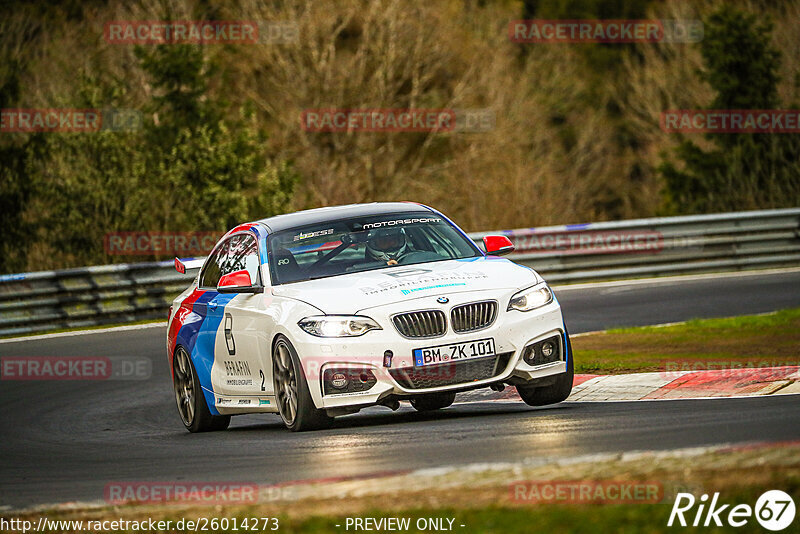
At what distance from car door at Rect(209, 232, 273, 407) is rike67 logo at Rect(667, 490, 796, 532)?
4876 millimetres

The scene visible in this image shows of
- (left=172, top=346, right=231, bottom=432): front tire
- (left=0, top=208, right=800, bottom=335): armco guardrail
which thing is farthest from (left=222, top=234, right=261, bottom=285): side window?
(left=0, top=208, right=800, bottom=335): armco guardrail

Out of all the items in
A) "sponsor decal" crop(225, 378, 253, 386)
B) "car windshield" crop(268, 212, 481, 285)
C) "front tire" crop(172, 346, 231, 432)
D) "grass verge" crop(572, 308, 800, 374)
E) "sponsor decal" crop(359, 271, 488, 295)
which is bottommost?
"grass verge" crop(572, 308, 800, 374)

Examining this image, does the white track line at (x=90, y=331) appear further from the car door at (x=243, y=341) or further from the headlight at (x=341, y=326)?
the headlight at (x=341, y=326)

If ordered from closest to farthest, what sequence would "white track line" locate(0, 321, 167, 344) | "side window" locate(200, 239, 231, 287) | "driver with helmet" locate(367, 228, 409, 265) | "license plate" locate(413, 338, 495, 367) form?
"license plate" locate(413, 338, 495, 367)
"driver with helmet" locate(367, 228, 409, 265)
"side window" locate(200, 239, 231, 287)
"white track line" locate(0, 321, 167, 344)

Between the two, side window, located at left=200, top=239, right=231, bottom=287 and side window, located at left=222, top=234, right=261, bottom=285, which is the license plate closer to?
side window, located at left=222, top=234, right=261, bottom=285

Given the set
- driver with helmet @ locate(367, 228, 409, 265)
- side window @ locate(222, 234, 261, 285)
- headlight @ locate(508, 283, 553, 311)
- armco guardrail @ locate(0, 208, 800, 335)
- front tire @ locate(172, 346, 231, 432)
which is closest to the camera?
headlight @ locate(508, 283, 553, 311)

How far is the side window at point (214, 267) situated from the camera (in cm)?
1141

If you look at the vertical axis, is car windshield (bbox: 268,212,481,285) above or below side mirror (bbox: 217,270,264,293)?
above

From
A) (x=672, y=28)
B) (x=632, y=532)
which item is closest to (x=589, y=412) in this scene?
(x=632, y=532)

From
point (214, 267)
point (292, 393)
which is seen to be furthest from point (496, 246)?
point (214, 267)

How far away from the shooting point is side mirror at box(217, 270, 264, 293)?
33.1ft

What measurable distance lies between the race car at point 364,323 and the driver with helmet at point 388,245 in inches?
0.4

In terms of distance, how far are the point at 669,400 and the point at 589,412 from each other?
3.05 feet

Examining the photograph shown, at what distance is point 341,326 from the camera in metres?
9.08
